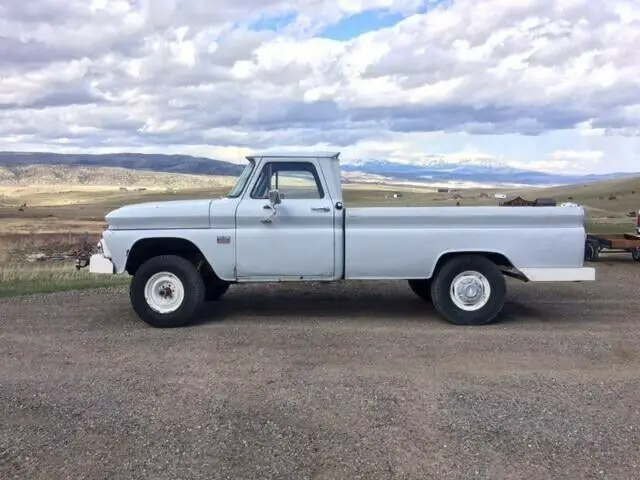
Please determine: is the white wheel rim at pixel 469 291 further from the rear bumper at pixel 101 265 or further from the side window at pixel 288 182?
the rear bumper at pixel 101 265

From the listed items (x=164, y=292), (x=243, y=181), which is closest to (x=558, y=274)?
(x=243, y=181)

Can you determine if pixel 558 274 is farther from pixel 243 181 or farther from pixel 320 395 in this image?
pixel 320 395

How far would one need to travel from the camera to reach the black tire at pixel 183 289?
9.67 m

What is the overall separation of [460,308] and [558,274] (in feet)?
4.07

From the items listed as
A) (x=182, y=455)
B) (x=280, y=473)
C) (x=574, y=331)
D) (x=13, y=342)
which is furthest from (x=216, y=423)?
(x=574, y=331)

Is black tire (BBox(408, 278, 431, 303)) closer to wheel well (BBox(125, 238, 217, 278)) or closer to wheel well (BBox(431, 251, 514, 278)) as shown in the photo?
wheel well (BBox(431, 251, 514, 278))

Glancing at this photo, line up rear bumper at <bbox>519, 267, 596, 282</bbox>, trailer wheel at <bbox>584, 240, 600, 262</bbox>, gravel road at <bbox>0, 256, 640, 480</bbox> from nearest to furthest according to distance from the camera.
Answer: gravel road at <bbox>0, 256, 640, 480</bbox> → rear bumper at <bbox>519, 267, 596, 282</bbox> → trailer wheel at <bbox>584, 240, 600, 262</bbox>

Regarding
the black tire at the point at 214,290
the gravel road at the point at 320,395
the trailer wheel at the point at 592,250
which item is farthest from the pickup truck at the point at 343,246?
the trailer wheel at the point at 592,250

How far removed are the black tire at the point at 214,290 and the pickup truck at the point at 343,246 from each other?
1424mm

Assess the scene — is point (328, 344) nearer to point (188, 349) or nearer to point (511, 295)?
point (188, 349)

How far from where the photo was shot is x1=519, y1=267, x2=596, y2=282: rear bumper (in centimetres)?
962

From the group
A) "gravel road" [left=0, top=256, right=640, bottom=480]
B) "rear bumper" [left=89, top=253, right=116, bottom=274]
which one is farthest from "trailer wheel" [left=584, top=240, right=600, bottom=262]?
"rear bumper" [left=89, top=253, right=116, bottom=274]

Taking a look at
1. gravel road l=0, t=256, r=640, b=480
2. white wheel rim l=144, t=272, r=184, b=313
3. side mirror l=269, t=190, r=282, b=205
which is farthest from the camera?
white wheel rim l=144, t=272, r=184, b=313

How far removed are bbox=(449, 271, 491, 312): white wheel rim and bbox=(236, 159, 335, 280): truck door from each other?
59.6 inches
